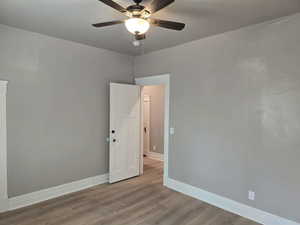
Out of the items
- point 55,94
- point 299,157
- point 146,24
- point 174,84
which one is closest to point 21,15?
point 55,94

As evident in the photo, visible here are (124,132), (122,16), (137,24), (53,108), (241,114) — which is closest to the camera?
(137,24)

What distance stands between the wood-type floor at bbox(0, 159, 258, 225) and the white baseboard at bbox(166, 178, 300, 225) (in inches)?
3.6

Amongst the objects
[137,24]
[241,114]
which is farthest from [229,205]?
[137,24]

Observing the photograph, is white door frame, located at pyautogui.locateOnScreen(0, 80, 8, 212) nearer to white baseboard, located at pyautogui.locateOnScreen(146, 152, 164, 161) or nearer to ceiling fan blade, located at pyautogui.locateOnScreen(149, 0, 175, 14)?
ceiling fan blade, located at pyautogui.locateOnScreen(149, 0, 175, 14)

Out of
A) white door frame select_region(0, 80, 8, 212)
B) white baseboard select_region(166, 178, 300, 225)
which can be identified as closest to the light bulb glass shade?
white door frame select_region(0, 80, 8, 212)

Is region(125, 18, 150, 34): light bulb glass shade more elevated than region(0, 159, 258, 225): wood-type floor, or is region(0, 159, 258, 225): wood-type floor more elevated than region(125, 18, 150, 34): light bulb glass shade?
region(125, 18, 150, 34): light bulb glass shade

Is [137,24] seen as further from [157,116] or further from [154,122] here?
[154,122]

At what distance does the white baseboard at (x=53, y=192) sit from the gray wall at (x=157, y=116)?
2.32 meters

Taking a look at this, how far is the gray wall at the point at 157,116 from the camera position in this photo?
5996mm

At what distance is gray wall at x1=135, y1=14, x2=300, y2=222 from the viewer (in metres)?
2.51

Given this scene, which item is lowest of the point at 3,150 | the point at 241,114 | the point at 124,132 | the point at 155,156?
the point at 155,156

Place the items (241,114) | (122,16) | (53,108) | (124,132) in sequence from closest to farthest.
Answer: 1. (122,16)
2. (241,114)
3. (53,108)
4. (124,132)

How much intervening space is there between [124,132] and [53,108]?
1.55m

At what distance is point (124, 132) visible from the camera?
4293mm
